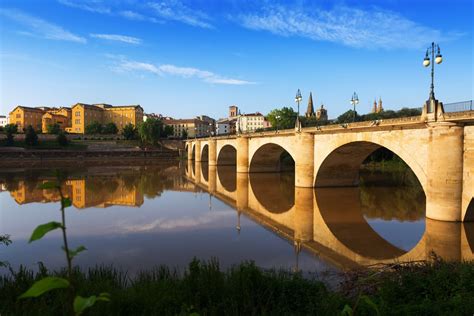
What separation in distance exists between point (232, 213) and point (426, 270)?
1248 centimetres

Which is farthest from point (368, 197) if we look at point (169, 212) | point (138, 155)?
point (138, 155)

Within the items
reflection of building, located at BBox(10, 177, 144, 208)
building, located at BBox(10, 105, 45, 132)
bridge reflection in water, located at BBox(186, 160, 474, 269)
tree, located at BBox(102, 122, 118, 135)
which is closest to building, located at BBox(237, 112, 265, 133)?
tree, located at BBox(102, 122, 118, 135)

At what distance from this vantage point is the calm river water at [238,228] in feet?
37.2

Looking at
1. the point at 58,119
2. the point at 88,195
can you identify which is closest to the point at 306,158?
the point at 88,195

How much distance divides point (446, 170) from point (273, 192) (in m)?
14.3

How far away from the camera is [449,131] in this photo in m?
14.2

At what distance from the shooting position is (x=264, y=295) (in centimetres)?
632

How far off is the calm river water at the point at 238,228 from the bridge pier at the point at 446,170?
2.24 ft

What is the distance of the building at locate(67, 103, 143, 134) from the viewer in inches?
4237

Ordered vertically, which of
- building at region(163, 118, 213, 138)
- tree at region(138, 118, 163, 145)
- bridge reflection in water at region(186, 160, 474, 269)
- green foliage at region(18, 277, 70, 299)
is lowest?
bridge reflection in water at region(186, 160, 474, 269)

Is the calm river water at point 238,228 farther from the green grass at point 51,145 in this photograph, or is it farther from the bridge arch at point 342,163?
the green grass at point 51,145

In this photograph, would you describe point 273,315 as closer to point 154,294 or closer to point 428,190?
point 154,294

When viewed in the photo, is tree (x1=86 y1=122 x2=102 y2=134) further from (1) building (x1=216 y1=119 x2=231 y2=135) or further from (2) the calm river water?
(2) the calm river water

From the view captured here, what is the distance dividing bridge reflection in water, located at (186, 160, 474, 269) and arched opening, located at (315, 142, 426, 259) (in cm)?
4
